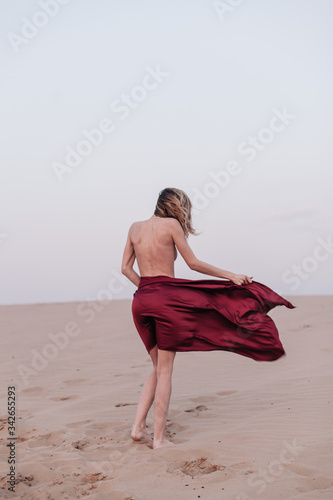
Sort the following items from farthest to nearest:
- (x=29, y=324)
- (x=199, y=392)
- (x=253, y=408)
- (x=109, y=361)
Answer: (x=29, y=324) < (x=109, y=361) < (x=199, y=392) < (x=253, y=408)

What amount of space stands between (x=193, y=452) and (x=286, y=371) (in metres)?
3.70

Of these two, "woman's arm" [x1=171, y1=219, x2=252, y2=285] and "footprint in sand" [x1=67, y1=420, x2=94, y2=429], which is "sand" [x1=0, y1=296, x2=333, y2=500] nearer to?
"footprint in sand" [x1=67, y1=420, x2=94, y2=429]

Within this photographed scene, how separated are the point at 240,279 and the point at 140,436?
1.63 metres

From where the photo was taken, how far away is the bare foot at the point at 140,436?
15.1 feet

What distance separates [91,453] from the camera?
4383mm

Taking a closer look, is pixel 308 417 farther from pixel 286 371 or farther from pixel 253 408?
pixel 286 371

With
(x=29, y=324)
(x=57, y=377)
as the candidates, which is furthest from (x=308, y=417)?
(x=29, y=324)

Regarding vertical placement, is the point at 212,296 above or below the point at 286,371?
above

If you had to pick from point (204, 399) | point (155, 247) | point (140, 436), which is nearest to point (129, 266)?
point (155, 247)

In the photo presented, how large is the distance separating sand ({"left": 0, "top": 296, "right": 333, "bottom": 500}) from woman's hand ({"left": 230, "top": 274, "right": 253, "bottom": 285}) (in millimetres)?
1315

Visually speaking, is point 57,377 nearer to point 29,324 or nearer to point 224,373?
point 224,373

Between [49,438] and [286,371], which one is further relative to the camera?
[286,371]

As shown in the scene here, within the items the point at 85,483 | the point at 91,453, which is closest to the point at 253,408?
the point at 91,453

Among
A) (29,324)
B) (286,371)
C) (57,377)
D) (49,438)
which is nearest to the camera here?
(49,438)
